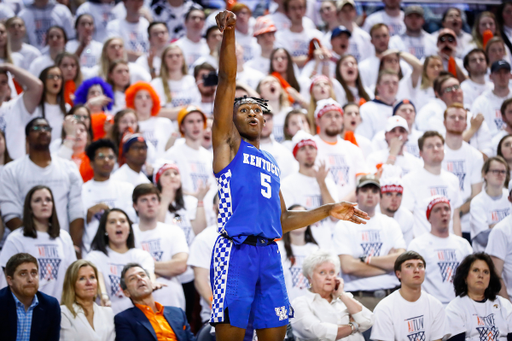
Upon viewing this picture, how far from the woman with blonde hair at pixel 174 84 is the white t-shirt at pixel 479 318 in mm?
4974

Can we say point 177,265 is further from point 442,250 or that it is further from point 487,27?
point 487,27

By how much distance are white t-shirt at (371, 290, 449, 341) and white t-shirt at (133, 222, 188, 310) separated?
2.09 metres

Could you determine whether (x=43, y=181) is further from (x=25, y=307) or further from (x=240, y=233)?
(x=240, y=233)

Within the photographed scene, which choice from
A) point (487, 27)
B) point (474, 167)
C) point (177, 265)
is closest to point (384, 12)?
point (487, 27)

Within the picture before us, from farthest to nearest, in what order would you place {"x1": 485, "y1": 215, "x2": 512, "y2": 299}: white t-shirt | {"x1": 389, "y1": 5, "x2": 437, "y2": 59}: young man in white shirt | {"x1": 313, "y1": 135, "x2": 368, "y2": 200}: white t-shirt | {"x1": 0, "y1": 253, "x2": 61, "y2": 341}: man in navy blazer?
1. {"x1": 389, "y1": 5, "x2": 437, "y2": 59}: young man in white shirt
2. {"x1": 313, "y1": 135, "x2": 368, "y2": 200}: white t-shirt
3. {"x1": 485, "y1": 215, "x2": 512, "y2": 299}: white t-shirt
4. {"x1": 0, "y1": 253, "x2": 61, "y2": 341}: man in navy blazer

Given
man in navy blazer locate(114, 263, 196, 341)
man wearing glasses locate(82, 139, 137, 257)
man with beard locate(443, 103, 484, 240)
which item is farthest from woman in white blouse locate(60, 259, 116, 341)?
man with beard locate(443, 103, 484, 240)

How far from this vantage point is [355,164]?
26.9 ft

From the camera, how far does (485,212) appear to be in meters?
7.75

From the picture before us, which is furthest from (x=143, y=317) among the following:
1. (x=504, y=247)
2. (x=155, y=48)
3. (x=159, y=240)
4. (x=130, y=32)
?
(x=130, y=32)

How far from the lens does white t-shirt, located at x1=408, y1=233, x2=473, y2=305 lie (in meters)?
6.85

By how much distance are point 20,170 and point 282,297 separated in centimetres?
434

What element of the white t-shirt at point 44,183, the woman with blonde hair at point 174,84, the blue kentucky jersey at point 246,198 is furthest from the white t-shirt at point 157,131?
the blue kentucky jersey at point 246,198

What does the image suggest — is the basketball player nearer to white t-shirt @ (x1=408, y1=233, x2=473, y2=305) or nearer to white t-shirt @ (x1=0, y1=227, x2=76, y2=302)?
white t-shirt @ (x1=0, y1=227, x2=76, y2=302)

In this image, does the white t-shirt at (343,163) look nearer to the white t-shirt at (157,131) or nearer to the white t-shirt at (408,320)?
the white t-shirt at (157,131)
